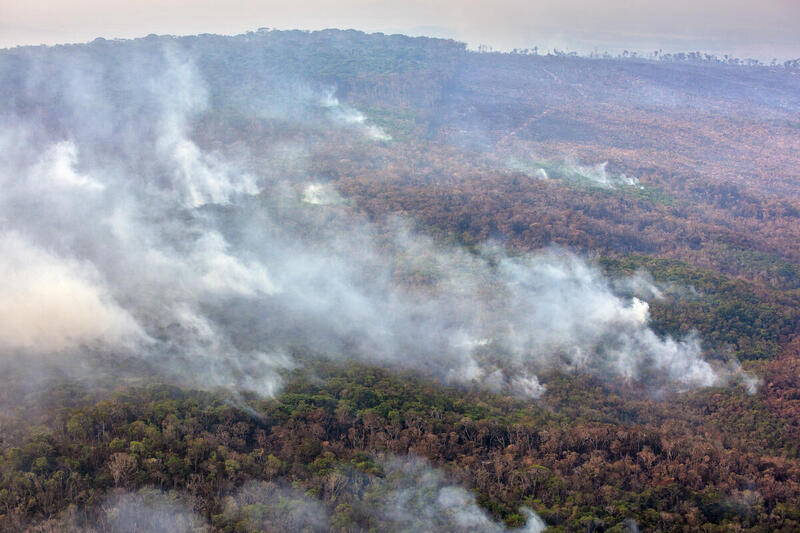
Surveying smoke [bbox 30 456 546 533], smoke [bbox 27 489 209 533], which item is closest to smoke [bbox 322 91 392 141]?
smoke [bbox 30 456 546 533]

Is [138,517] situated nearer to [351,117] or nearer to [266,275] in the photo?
[266,275]

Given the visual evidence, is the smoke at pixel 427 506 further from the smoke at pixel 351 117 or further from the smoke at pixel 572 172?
the smoke at pixel 351 117

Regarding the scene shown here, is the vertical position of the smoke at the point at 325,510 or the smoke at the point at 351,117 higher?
the smoke at the point at 351,117

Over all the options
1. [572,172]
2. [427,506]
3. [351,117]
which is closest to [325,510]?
[427,506]

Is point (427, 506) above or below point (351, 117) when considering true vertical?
below

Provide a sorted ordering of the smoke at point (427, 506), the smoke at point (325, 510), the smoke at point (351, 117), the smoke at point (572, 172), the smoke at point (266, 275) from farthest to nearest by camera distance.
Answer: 1. the smoke at point (351, 117)
2. the smoke at point (572, 172)
3. the smoke at point (266, 275)
4. the smoke at point (427, 506)
5. the smoke at point (325, 510)

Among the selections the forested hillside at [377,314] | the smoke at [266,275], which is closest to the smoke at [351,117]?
the forested hillside at [377,314]

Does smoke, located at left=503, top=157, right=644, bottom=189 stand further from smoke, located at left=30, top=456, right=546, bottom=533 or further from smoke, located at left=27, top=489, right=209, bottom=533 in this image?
smoke, located at left=27, top=489, right=209, bottom=533

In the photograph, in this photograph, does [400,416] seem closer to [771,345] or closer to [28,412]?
[28,412]
